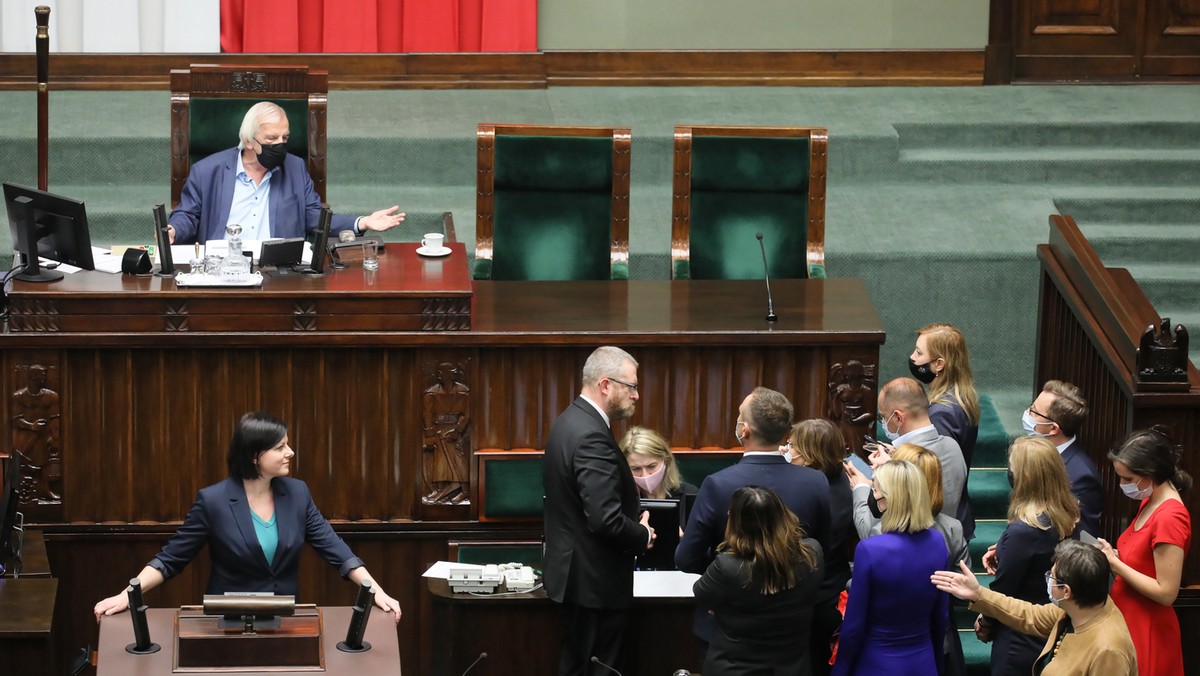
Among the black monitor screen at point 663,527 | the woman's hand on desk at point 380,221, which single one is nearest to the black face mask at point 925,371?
the black monitor screen at point 663,527

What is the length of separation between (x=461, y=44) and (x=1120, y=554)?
525 cm

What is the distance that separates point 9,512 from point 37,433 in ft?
2.28

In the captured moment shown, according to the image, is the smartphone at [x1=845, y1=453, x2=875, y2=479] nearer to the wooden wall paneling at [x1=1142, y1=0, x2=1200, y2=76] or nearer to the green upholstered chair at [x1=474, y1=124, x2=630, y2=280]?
the green upholstered chair at [x1=474, y1=124, x2=630, y2=280]

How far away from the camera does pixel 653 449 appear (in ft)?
18.6

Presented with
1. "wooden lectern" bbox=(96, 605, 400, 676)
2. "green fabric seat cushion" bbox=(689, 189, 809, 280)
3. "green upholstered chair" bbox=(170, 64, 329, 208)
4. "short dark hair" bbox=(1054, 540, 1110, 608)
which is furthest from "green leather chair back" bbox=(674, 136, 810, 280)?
"wooden lectern" bbox=(96, 605, 400, 676)

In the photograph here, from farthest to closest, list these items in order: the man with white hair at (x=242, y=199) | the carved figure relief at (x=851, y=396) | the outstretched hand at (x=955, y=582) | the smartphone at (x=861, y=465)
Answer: the man with white hair at (x=242, y=199) → the carved figure relief at (x=851, y=396) → the smartphone at (x=861, y=465) → the outstretched hand at (x=955, y=582)

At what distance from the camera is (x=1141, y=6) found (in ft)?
31.9

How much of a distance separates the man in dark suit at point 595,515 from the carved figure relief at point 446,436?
76cm

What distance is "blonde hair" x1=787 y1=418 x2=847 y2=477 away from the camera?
17.5 ft

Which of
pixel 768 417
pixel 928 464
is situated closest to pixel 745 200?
pixel 768 417

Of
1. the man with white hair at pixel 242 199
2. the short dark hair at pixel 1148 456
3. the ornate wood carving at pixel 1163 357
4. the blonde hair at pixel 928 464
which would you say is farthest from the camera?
the man with white hair at pixel 242 199

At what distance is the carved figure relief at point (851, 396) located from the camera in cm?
620

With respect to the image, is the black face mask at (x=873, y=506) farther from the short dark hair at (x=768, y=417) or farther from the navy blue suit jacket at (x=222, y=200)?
the navy blue suit jacket at (x=222, y=200)

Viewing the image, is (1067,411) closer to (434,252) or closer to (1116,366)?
(1116,366)
